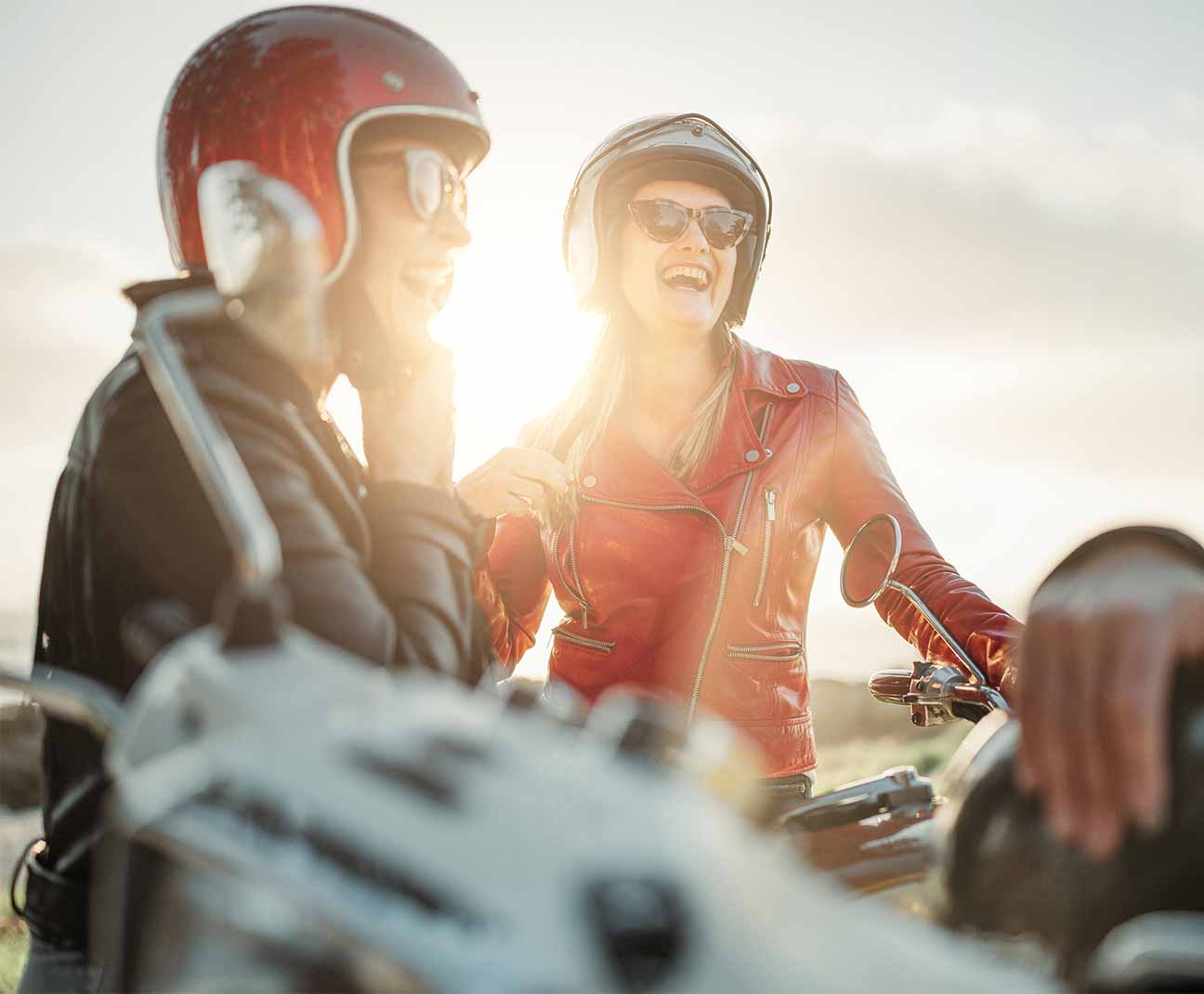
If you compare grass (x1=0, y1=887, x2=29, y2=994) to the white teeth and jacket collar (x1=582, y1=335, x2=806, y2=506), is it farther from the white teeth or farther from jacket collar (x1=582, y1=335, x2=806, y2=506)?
the white teeth

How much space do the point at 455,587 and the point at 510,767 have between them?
0.92 meters

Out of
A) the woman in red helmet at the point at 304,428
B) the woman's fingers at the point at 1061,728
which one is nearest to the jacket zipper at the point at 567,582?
the woman in red helmet at the point at 304,428

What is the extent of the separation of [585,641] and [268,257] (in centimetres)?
214

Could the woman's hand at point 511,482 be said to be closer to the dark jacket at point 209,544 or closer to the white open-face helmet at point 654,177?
the dark jacket at point 209,544

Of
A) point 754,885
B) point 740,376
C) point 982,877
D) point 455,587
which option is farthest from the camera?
point 740,376

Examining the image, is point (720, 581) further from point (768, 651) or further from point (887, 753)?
point (887, 753)

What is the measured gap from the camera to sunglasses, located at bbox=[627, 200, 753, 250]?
3.48 m

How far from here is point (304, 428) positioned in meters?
1.67

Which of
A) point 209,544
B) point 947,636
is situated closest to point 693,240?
point 947,636

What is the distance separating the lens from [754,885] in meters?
0.87

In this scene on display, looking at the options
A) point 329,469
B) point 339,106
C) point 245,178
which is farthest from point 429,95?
point 329,469

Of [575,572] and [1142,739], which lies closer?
[1142,739]

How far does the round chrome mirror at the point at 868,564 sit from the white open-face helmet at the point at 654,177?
1.48 metres

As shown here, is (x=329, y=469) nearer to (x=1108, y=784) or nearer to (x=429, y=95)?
(x=429, y=95)
